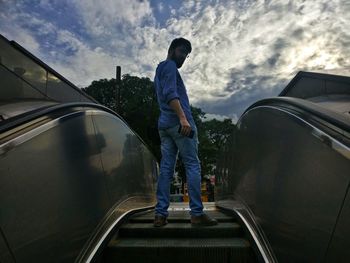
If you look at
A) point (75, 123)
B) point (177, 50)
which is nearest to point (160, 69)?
point (177, 50)

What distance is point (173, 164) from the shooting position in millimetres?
3873

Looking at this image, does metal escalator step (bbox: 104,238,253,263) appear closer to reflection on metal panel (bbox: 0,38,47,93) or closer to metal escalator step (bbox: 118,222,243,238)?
metal escalator step (bbox: 118,222,243,238)

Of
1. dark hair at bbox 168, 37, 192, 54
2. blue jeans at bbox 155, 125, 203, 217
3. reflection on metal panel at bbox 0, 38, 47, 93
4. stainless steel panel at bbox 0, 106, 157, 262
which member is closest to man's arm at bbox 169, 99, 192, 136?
blue jeans at bbox 155, 125, 203, 217

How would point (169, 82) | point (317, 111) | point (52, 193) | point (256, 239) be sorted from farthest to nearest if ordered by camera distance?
point (169, 82), point (256, 239), point (52, 193), point (317, 111)

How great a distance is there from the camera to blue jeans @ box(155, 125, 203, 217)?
11.8ft

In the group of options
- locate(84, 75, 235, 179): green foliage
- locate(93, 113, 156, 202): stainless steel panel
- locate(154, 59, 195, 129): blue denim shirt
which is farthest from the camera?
locate(84, 75, 235, 179): green foliage

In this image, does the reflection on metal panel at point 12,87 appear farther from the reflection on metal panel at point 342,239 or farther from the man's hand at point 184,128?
the reflection on metal panel at point 342,239

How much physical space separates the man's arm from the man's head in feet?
1.97

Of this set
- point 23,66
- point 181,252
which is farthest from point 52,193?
point 23,66

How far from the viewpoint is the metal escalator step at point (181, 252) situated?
114 inches

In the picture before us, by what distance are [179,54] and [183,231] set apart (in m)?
1.84

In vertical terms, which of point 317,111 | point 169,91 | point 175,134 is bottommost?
point 175,134

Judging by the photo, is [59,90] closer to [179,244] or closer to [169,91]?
[169,91]

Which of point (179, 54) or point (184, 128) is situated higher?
point (179, 54)
